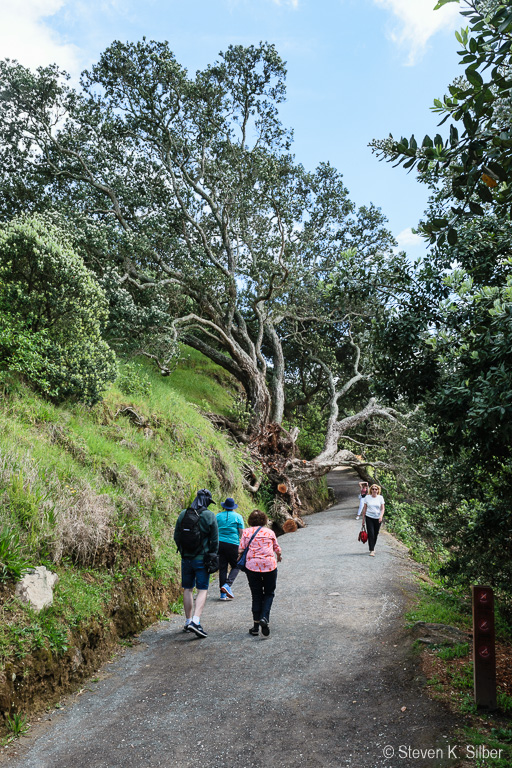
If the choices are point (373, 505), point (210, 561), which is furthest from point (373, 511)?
point (210, 561)

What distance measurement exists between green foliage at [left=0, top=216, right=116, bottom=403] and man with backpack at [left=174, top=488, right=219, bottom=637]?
160 inches

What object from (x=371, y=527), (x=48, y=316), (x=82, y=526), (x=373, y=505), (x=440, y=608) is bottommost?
(x=440, y=608)

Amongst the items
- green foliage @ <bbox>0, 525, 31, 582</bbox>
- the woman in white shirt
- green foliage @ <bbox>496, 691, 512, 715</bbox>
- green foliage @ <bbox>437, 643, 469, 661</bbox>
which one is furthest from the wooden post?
the woman in white shirt

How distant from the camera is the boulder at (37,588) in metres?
5.18

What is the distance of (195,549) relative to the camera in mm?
6688

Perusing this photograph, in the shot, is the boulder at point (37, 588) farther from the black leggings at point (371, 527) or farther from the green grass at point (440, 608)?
the black leggings at point (371, 527)

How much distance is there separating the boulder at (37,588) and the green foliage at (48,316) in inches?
166

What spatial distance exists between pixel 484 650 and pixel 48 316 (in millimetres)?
8961

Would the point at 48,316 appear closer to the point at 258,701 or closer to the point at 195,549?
the point at 195,549

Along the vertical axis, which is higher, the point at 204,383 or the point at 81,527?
the point at 204,383

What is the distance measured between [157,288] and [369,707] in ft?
47.2

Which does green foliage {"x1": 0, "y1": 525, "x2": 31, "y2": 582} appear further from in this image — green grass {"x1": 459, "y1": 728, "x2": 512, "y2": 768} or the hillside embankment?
green grass {"x1": 459, "y1": 728, "x2": 512, "y2": 768}

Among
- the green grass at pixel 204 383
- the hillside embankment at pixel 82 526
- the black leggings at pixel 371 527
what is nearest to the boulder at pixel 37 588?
the hillside embankment at pixel 82 526

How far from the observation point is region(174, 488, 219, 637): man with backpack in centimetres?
667
